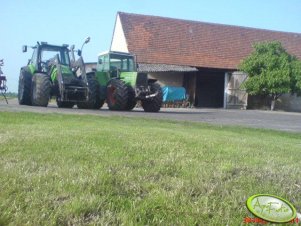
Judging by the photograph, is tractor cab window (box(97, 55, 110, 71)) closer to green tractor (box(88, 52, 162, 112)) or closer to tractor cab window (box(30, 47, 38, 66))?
green tractor (box(88, 52, 162, 112))

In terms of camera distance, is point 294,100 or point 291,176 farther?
point 294,100

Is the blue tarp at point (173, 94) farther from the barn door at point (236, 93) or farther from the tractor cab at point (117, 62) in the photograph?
the tractor cab at point (117, 62)

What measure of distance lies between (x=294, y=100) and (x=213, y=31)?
8.34 meters

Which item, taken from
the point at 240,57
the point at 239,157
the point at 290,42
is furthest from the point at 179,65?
the point at 239,157

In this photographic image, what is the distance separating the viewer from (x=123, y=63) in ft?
59.6

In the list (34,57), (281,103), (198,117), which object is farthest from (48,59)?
(281,103)

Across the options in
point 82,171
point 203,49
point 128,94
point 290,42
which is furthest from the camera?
point 290,42

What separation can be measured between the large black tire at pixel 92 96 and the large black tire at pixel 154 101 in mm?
1802

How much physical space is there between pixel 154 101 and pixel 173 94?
10.8 m

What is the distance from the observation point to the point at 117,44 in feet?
113

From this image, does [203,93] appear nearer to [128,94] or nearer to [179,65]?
[179,65]

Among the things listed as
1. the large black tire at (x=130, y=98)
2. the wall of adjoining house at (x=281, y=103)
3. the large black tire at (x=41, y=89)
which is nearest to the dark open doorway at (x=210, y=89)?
the wall of adjoining house at (x=281, y=103)

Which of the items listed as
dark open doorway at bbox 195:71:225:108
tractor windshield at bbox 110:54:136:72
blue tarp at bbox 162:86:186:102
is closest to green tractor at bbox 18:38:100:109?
tractor windshield at bbox 110:54:136:72

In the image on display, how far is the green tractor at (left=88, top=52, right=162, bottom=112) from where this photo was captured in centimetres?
1642
